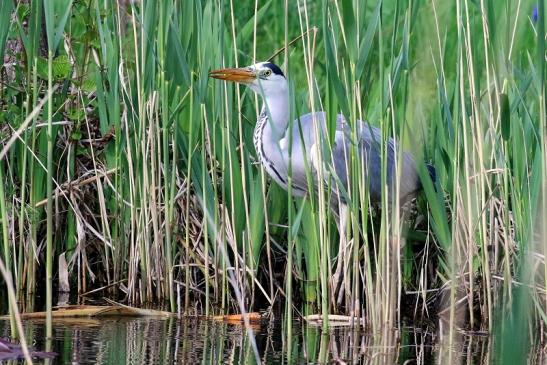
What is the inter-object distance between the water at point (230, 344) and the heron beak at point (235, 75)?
0.93m

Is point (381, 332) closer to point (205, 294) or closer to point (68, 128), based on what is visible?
point (205, 294)

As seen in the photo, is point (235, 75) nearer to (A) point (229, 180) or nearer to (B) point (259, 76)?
(B) point (259, 76)

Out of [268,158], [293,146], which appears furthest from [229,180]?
[293,146]

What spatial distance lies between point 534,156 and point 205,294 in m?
1.34

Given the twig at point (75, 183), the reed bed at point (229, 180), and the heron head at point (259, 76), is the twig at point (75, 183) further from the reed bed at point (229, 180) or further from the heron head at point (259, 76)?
the heron head at point (259, 76)

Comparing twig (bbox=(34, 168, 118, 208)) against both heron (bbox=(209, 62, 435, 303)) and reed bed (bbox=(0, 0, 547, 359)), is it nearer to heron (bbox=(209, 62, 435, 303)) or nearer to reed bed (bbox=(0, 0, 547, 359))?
reed bed (bbox=(0, 0, 547, 359))

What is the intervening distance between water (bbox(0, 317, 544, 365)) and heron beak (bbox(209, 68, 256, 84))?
3.04 feet

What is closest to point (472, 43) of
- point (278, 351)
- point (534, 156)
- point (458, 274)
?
point (534, 156)

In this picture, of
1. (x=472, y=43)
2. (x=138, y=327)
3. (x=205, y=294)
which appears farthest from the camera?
(x=205, y=294)

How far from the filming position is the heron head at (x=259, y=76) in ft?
13.1

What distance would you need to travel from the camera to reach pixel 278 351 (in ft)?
11.2

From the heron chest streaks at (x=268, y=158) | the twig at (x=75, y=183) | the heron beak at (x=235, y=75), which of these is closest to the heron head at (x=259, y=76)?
the heron beak at (x=235, y=75)

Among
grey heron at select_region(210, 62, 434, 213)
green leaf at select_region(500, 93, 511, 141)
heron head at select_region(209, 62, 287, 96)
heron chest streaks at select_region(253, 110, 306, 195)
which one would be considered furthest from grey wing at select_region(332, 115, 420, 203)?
green leaf at select_region(500, 93, 511, 141)

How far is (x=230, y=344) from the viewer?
350 centimetres
